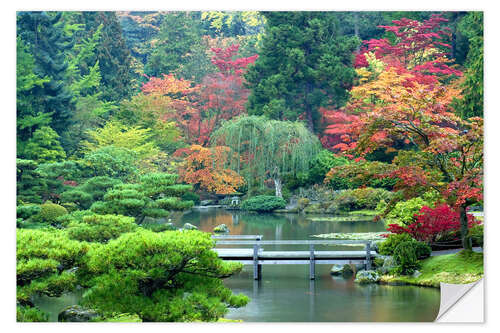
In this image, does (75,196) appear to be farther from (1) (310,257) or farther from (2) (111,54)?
(2) (111,54)

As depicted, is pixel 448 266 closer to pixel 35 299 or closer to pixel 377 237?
pixel 377 237

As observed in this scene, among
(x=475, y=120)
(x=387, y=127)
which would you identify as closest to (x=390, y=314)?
(x=387, y=127)

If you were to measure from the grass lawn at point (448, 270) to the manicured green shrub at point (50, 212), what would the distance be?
5.14 m

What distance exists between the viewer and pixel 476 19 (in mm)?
10789

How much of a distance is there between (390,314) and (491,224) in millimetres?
1538

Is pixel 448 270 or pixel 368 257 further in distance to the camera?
pixel 368 257

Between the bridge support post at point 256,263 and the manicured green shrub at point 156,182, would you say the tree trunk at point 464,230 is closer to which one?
the bridge support post at point 256,263

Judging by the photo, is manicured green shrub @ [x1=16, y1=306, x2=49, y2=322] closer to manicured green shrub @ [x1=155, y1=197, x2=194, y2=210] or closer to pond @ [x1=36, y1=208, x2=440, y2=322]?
pond @ [x1=36, y1=208, x2=440, y2=322]

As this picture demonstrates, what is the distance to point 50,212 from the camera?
10359 millimetres

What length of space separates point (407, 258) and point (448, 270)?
1.97ft

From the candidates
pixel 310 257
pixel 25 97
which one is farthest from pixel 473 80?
pixel 25 97

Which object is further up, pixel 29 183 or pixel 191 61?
pixel 191 61

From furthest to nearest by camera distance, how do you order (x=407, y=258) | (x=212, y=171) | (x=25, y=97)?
(x=212, y=171) < (x=25, y=97) < (x=407, y=258)

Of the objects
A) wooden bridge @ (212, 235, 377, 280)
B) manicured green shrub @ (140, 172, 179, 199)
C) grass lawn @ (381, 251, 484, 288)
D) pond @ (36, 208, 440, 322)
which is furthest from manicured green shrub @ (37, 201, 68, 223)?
grass lawn @ (381, 251, 484, 288)
